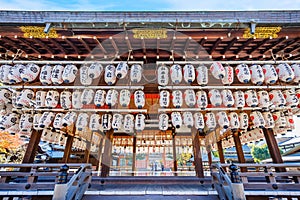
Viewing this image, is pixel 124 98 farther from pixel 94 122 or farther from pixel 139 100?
pixel 94 122

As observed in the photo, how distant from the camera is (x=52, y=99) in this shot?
537cm

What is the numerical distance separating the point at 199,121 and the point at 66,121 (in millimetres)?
4430

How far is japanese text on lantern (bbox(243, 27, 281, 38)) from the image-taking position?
4.55 meters

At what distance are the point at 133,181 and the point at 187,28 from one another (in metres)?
4.97

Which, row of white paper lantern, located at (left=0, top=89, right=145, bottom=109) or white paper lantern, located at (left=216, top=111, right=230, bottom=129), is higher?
row of white paper lantern, located at (left=0, top=89, right=145, bottom=109)

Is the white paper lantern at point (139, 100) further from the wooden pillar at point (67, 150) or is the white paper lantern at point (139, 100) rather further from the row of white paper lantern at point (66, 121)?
the wooden pillar at point (67, 150)

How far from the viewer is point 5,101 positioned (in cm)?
557

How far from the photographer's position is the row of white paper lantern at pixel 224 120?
5570mm

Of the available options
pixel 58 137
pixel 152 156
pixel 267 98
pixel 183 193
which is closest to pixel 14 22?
pixel 58 137

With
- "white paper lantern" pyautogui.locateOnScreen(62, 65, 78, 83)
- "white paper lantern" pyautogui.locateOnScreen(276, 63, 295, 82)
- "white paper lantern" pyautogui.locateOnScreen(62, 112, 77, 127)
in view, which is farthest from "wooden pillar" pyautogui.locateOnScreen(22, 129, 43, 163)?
"white paper lantern" pyautogui.locateOnScreen(276, 63, 295, 82)

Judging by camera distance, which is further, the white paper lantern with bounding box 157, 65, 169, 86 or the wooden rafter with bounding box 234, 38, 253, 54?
the white paper lantern with bounding box 157, 65, 169, 86

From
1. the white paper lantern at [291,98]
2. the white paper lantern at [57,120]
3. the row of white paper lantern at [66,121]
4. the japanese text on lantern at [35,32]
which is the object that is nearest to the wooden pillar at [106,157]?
the row of white paper lantern at [66,121]

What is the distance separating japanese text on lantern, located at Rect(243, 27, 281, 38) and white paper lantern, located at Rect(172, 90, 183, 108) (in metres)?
2.44

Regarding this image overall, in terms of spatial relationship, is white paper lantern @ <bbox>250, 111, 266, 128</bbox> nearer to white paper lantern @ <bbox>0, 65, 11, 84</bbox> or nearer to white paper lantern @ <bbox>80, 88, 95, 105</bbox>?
white paper lantern @ <bbox>80, 88, 95, 105</bbox>
